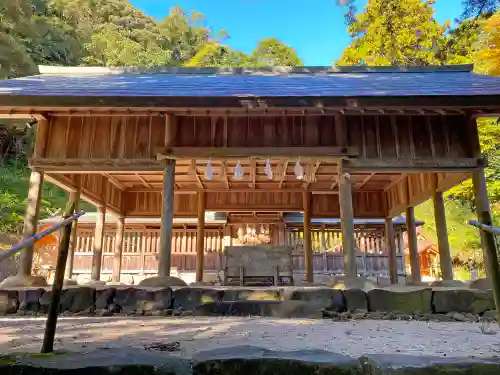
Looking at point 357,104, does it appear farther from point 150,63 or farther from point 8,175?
point 150,63

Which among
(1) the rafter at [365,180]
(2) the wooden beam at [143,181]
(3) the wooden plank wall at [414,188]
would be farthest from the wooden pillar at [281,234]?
(2) the wooden beam at [143,181]

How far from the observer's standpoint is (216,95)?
679 cm

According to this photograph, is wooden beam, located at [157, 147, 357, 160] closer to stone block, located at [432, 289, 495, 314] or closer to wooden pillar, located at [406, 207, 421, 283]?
stone block, located at [432, 289, 495, 314]

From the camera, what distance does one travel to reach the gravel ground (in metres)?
3.08

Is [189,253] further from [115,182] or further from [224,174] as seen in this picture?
[224,174]

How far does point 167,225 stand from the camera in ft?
23.2

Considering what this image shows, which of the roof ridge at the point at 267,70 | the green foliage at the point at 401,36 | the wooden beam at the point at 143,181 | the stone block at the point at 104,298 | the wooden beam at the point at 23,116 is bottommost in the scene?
the stone block at the point at 104,298

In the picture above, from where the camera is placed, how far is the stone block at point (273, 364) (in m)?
1.99

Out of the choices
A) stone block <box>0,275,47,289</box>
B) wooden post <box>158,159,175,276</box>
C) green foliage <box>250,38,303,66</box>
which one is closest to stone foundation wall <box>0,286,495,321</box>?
stone block <box>0,275,47,289</box>

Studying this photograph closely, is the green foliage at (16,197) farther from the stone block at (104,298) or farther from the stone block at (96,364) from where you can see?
A: the stone block at (96,364)

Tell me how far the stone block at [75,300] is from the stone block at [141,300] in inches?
16.6

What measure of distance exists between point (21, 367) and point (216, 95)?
221 inches

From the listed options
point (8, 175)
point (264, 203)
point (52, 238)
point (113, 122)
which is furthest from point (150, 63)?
point (113, 122)

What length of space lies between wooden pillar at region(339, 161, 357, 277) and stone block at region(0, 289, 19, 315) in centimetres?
584
